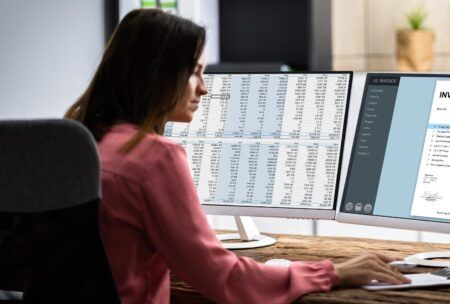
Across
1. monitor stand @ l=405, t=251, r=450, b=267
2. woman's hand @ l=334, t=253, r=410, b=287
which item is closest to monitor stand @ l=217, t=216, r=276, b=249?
monitor stand @ l=405, t=251, r=450, b=267

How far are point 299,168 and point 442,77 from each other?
0.38 m

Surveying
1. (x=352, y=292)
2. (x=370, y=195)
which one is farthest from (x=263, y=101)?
(x=352, y=292)

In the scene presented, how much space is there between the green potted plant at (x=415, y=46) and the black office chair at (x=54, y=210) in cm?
377

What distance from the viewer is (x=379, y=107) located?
1893 mm

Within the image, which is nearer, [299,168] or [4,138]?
[4,138]

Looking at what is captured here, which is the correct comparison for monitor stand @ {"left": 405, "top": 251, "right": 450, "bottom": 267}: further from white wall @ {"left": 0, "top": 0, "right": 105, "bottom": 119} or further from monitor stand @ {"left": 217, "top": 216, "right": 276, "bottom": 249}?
white wall @ {"left": 0, "top": 0, "right": 105, "bottom": 119}

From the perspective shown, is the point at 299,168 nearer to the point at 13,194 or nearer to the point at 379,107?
the point at 379,107

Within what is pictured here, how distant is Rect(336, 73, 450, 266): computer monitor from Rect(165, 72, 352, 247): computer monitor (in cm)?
6

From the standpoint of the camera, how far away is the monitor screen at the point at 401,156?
1.79 metres

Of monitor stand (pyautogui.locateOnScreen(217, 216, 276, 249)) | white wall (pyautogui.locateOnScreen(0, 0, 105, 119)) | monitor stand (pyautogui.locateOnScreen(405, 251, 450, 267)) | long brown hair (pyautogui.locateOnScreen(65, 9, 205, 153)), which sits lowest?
monitor stand (pyautogui.locateOnScreen(217, 216, 276, 249))

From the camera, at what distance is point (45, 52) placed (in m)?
3.03

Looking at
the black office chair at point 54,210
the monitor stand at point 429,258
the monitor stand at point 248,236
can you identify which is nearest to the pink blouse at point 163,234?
the black office chair at point 54,210

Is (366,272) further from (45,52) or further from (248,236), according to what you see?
(45,52)

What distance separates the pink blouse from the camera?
1466 millimetres
